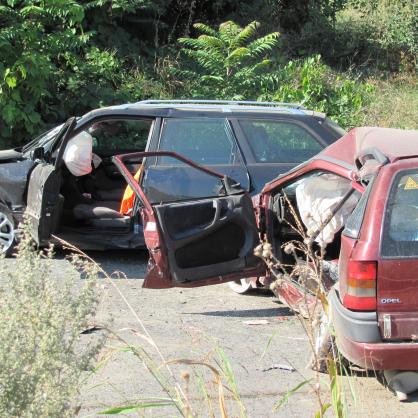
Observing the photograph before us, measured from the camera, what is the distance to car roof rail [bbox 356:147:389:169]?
5.11 m

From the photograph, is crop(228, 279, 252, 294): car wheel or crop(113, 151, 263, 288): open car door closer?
crop(113, 151, 263, 288): open car door

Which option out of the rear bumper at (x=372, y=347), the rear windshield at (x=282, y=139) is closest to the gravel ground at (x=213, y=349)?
the rear bumper at (x=372, y=347)

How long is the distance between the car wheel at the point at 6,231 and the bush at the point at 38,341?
4.90 m

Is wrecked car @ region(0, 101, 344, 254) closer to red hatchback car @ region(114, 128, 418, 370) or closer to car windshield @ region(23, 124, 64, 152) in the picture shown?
car windshield @ region(23, 124, 64, 152)

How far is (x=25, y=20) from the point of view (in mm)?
11062

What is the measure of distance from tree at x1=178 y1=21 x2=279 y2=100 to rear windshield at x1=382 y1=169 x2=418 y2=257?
30.4 feet

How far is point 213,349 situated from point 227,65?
440 inches

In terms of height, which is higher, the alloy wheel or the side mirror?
the side mirror

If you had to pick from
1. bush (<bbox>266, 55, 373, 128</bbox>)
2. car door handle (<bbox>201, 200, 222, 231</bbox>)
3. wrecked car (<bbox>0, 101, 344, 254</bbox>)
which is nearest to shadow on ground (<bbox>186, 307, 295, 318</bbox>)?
car door handle (<bbox>201, 200, 222, 231</bbox>)

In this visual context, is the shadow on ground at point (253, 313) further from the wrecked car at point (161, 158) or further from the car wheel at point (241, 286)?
the wrecked car at point (161, 158)

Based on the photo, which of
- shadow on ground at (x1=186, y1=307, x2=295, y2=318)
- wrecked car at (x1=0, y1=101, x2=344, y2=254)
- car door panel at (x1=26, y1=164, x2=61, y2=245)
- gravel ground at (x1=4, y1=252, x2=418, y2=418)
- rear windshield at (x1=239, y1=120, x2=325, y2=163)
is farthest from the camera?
rear windshield at (x1=239, y1=120, x2=325, y2=163)

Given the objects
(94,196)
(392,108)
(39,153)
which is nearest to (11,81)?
(94,196)

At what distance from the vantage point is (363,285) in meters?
4.86

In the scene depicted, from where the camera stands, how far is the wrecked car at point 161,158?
26.4 ft
